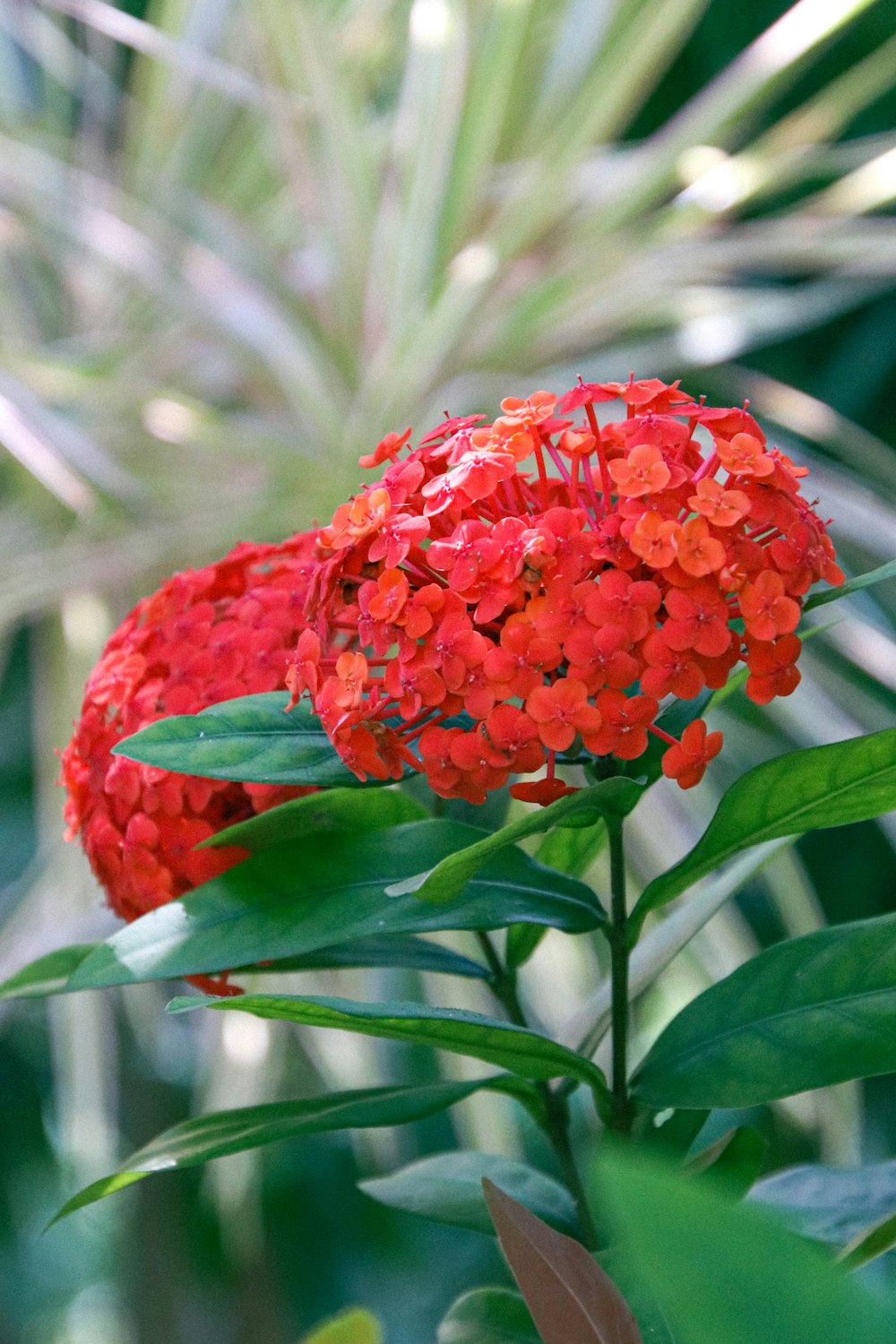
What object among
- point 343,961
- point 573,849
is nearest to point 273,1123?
point 343,961

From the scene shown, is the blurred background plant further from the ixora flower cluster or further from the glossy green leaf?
the ixora flower cluster

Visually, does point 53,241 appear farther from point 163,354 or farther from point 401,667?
point 401,667

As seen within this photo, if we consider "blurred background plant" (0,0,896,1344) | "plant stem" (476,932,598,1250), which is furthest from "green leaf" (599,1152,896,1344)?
"blurred background plant" (0,0,896,1344)

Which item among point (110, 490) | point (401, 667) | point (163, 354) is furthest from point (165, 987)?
point (401, 667)

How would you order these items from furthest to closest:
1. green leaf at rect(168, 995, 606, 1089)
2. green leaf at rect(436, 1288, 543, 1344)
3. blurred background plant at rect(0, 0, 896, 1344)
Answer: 1. blurred background plant at rect(0, 0, 896, 1344)
2. green leaf at rect(436, 1288, 543, 1344)
3. green leaf at rect(168, 995, 606, 1089)

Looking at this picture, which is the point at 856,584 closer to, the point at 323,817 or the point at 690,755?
the point at 690,755

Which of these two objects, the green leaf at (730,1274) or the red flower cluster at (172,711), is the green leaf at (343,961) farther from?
the green leaf at (730,1274)
